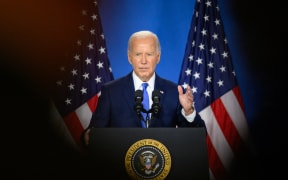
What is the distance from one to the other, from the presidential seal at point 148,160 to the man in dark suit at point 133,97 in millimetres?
781

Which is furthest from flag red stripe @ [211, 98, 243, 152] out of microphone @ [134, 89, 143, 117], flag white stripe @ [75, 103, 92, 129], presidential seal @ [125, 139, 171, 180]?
presidential seal @ [125, 139, 171, 180]

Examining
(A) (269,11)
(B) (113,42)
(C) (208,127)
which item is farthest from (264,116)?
(B) (113,42)

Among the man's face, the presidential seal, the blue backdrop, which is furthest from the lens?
the blue backdrop

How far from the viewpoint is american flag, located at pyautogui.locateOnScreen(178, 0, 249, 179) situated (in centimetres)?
342

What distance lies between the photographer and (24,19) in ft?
11.8

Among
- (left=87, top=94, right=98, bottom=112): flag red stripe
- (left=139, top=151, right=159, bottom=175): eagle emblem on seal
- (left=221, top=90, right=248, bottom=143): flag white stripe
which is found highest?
(left=87, top=94, right=98, bottom=112): flag red stripe

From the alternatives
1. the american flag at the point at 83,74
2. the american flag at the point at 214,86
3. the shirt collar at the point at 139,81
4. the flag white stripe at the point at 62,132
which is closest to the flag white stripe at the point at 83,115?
the american flag at the point at 83,74

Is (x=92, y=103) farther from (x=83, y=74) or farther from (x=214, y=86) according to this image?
(x=214, y=86)

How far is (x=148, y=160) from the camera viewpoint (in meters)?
1.73

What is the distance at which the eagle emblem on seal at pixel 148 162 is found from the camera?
171cm

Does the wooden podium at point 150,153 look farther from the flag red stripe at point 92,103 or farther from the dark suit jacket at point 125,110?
the flag red stripe at point 92,103

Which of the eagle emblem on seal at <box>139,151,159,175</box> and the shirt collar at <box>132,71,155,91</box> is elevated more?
the shirt collar at <box>132,71,155,91</box>

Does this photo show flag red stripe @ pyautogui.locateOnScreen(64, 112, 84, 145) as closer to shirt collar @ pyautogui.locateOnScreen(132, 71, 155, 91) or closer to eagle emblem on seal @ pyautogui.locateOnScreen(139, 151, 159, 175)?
shirt collar @ pyautogui.locateOnScreen(132, 71, 155, 91)

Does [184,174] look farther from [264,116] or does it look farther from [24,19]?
[24,19]
